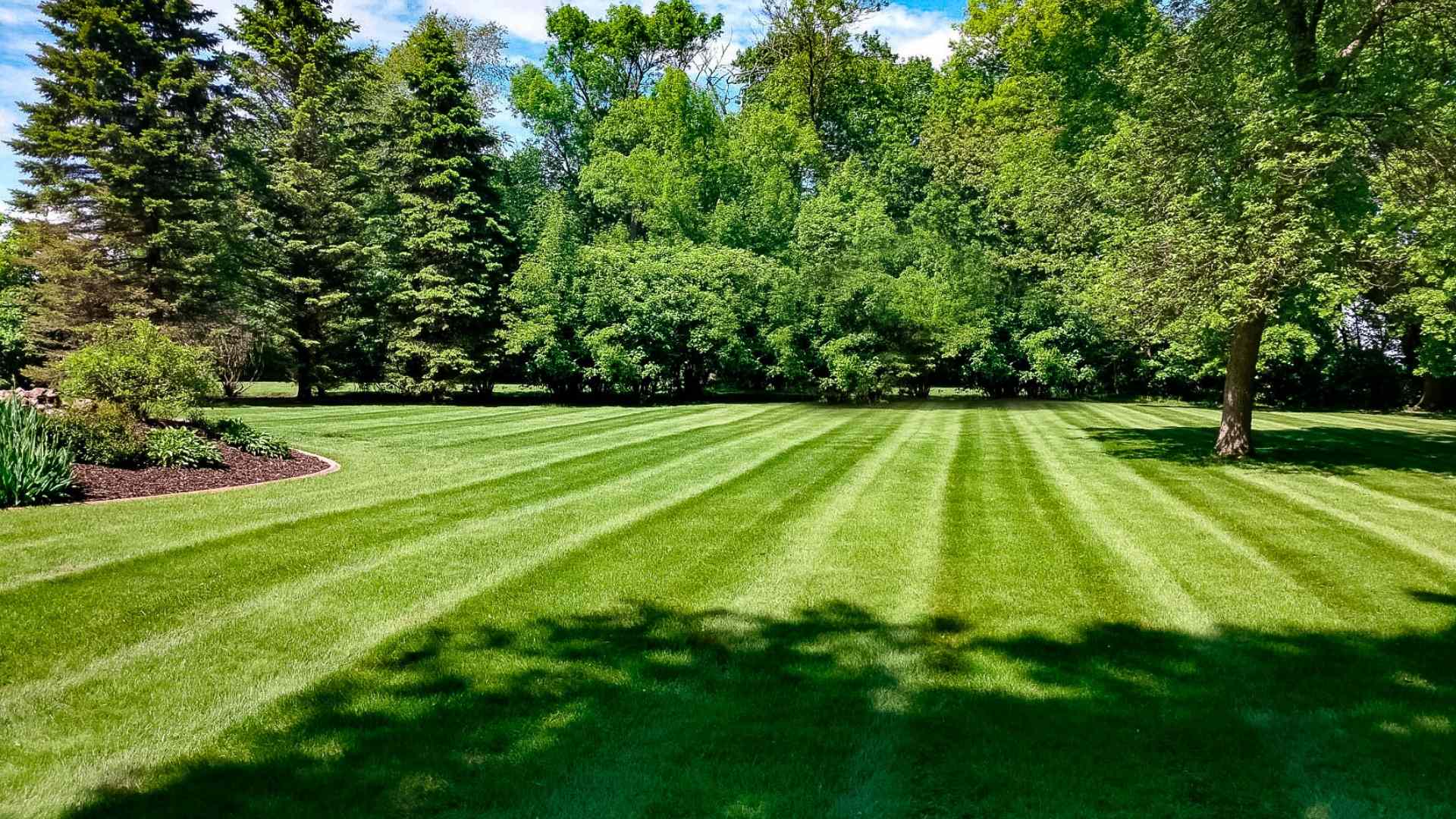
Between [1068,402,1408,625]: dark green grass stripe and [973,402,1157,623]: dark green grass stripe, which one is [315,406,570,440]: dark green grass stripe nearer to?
[973,402,1157,623]: dark green grass stripe

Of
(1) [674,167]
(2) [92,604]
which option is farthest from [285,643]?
(1) [674,167]

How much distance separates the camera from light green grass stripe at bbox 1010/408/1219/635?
516cm

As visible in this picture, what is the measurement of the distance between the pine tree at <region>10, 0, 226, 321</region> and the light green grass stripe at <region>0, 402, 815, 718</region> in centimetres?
2101

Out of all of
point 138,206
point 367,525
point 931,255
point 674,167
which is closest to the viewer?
point 367,525

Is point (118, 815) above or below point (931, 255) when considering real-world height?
below

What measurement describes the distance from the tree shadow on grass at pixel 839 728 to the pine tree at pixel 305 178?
26647mm

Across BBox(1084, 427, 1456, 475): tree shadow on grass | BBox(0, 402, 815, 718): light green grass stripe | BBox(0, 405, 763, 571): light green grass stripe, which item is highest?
BBox(1084, 427, 1456, 475): tree shadow on grass

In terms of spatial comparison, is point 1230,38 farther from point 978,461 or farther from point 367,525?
point 367,525

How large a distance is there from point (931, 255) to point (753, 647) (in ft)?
94.8

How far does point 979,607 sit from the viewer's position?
17.6 ft

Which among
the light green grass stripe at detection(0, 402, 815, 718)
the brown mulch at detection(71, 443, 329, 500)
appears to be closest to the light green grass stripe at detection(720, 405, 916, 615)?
the light green grass stripe at detection(0, 402, 815, 718)

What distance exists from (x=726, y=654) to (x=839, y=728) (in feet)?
3.40

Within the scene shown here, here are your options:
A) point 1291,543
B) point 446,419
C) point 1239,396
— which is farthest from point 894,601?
point 446,419

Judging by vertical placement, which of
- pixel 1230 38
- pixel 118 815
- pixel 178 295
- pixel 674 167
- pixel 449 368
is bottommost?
pixel 118 815
